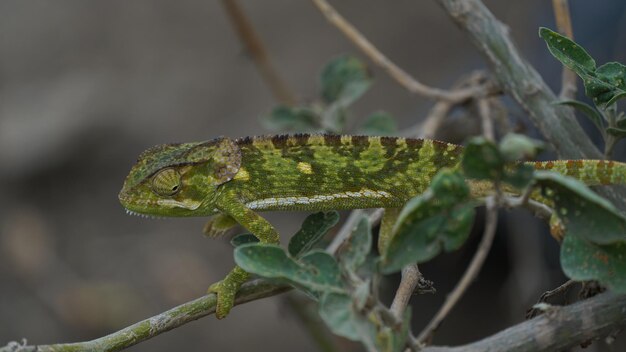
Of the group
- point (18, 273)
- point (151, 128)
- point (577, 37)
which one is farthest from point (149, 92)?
point (577, 37)

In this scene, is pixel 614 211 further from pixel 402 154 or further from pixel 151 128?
pixel 151 128

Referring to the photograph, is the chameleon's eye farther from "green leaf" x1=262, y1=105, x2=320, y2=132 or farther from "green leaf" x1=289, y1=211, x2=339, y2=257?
"green leaf" x1=262, y1=105, x2=320, y2=132

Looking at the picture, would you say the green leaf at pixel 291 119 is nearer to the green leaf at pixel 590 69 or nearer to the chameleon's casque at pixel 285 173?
the chameleon's casque at pixel 285 173

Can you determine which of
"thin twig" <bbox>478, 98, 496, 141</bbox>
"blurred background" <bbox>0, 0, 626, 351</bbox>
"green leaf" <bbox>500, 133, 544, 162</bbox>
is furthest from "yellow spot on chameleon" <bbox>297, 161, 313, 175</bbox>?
"blurred background" <bbox>0, 0, 626, 351</bbox>

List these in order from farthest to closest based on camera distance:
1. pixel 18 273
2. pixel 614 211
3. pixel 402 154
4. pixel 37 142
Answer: pixel 37 142, pixel 18 273, pixel 402 154, pixel 614 211

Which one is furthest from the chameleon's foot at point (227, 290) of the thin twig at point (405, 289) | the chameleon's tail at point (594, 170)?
the chameleon's tail at point (594, 170)

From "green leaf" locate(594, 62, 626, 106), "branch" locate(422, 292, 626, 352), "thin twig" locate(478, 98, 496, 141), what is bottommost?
"branch" locate(422, 292, 626, 352)

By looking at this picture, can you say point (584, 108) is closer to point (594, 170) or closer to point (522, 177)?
point (594, 170)
